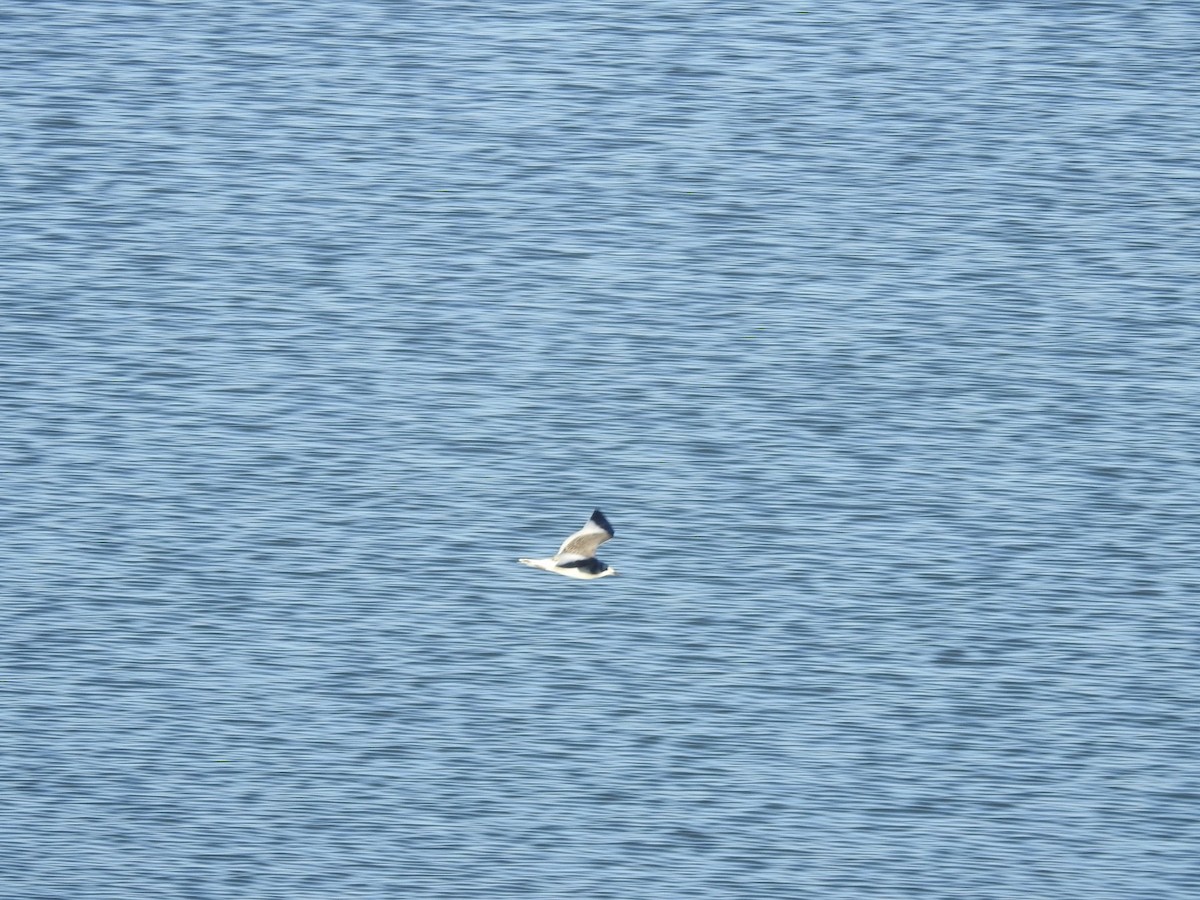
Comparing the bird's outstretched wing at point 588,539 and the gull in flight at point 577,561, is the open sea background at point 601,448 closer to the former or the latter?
the gull in flight at point 577,561

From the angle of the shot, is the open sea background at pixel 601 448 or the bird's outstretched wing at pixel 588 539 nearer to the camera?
the bird's outstretched wing at pixel 588 539

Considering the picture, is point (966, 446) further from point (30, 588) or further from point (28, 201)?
point (28, 201)

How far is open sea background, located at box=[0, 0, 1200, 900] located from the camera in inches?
713

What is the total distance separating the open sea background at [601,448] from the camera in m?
18.1

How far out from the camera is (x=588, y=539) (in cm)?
1808

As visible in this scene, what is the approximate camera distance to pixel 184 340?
22844mm

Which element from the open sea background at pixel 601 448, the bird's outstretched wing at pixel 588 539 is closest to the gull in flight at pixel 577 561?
the bird's outstretched wing at pixel 588 539

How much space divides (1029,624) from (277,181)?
9.02m

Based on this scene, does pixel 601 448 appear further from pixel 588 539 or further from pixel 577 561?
pixel 588 539

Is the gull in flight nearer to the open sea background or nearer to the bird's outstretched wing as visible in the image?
the bird's outstretched wing

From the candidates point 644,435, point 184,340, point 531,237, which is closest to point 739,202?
point 531,237

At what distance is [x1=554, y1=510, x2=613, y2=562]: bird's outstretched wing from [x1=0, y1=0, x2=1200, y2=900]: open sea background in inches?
44.0

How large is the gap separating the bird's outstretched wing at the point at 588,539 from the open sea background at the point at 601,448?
44.0 inches

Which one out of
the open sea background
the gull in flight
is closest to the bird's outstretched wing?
the gull in flight
